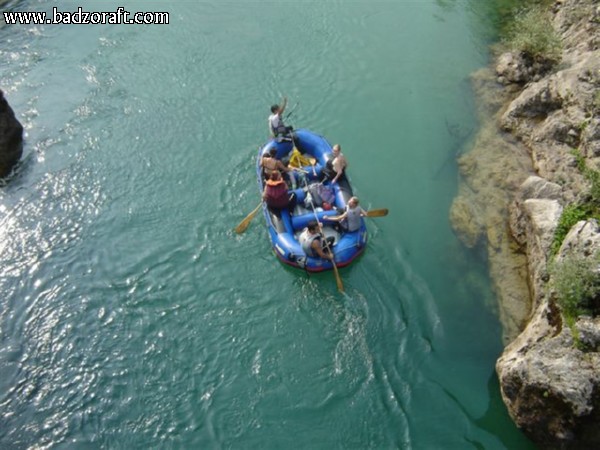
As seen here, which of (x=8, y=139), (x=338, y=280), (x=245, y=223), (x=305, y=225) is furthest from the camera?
(x=8, y=139)

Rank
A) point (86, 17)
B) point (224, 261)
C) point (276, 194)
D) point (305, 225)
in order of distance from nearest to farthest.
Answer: point (276, 194) < point (224, 261) < point (305, 225) < point (86, 17)

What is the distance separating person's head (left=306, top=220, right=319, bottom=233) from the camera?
9391 millimetres

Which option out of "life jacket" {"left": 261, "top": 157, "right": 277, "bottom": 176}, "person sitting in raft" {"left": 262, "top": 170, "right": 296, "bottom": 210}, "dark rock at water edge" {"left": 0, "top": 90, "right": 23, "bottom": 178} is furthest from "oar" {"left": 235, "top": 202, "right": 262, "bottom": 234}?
"dark rock at water edge" {"left": 0, "top": 90, "right": 23, "bottom": 178}

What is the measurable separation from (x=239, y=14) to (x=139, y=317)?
39.1 feet

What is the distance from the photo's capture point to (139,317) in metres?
9.12

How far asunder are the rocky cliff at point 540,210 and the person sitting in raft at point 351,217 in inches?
97.4

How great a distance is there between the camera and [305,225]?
10.1 meters

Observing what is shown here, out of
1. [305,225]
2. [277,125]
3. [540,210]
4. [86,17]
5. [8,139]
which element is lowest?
[8,139]

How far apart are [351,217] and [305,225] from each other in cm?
101

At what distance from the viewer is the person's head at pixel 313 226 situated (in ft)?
30.8

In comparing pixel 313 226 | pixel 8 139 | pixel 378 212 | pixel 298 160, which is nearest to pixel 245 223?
pixel 313 226

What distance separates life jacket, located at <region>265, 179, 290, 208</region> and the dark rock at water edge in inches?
261

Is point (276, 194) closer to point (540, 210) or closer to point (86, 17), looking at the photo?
point (540, 210)

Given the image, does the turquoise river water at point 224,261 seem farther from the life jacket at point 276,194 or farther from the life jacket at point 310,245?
the life jacket at point 276,194
